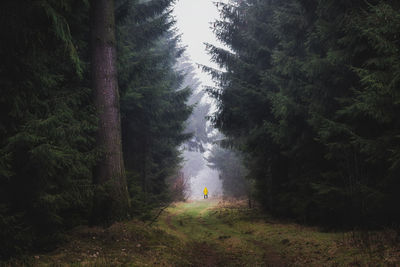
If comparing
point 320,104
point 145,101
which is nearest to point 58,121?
point 145,101

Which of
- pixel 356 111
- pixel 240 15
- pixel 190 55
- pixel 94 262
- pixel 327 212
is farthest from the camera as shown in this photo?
pixel 190 55

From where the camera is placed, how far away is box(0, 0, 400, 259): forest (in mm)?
4719

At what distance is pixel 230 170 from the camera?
96.3ft

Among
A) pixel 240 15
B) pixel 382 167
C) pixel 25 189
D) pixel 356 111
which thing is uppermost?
pixel 240 15

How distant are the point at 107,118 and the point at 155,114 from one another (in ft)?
18.0

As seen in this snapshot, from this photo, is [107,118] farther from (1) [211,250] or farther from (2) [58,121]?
(1) [211,250]

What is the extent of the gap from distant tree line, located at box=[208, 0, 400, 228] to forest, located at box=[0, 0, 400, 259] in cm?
5

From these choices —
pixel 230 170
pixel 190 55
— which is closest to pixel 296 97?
pixel 230 170

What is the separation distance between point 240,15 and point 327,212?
37.0 ft

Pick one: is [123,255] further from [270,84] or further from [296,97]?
[270,84]

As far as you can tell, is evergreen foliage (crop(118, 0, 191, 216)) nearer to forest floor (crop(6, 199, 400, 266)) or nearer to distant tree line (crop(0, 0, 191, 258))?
distant tree line (crop(0, 0, 191, 258))

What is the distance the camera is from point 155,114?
42.4ft

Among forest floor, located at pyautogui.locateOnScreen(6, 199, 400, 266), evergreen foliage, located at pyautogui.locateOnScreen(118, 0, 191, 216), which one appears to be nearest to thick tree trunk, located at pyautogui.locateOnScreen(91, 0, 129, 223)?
forest floor, located at pyautogui.locateOnScreen(6, 199, 400, 266)

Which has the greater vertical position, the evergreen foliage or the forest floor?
the evergreen foliage
